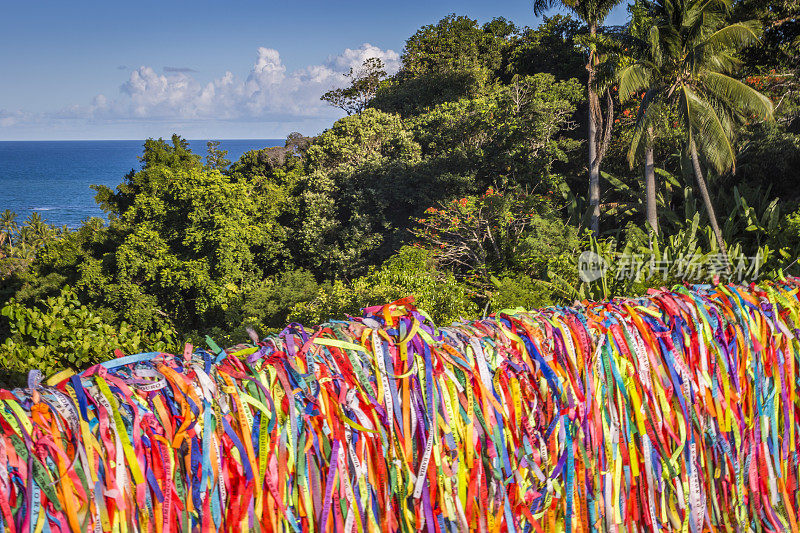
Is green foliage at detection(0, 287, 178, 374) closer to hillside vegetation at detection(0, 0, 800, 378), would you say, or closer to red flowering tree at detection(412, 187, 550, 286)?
hillside vegetation at detection(0, 0, 800, 378)

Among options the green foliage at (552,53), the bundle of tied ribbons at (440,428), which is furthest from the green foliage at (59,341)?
the green foliage at (552,53)

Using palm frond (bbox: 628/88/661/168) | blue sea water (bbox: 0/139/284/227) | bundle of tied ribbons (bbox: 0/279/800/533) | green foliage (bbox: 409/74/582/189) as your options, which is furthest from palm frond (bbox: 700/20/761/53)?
blue sea water (bbox: 0/139/284/227)

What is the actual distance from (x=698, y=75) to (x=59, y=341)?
1065 cm

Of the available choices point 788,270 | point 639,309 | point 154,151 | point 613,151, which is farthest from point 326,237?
point 639,309

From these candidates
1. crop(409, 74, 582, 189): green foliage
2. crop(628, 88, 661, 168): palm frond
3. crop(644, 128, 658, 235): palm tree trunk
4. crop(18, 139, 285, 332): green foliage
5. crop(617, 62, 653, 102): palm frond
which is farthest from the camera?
crop(409, 74, 582, 189): green foliage

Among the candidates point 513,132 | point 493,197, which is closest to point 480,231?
point 493,197

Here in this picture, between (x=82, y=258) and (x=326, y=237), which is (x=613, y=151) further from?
(x=82, y=258)

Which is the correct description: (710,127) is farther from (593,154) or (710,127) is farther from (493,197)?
(493,197)

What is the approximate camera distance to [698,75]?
10305mm

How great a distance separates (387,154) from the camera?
746 inches

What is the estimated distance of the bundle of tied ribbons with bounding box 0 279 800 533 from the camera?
66.9 inches

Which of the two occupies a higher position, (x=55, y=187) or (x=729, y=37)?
(x=729, y=37)

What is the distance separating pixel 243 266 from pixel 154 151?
243 inches

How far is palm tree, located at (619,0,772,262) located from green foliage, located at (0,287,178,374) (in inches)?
356
